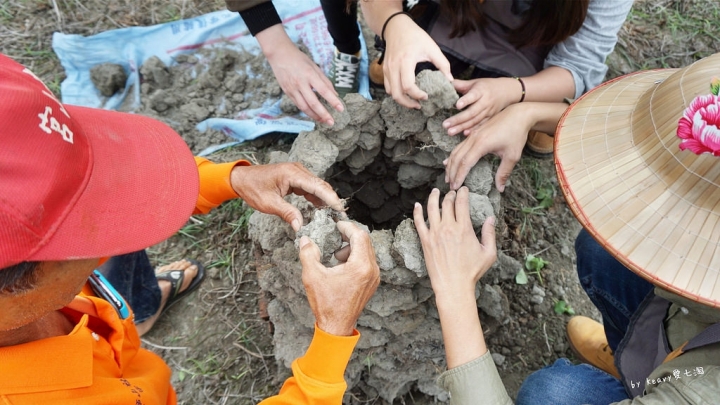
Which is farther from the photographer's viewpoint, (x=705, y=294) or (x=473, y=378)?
(x=473, y=378)

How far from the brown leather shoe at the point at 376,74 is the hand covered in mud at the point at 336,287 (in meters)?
1.86

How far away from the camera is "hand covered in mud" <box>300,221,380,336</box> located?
55.6 inches

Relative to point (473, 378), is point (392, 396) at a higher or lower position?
lower

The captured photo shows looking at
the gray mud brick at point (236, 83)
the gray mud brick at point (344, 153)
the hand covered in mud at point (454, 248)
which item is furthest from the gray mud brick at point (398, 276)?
the gray mud brick at point (236, 83)

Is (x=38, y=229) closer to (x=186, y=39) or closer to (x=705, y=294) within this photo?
(x=705, y=294)

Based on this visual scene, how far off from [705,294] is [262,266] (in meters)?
1.53

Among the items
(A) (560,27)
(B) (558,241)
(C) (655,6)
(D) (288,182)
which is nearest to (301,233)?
(D) (288,182)

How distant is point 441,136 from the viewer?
1.86 metres

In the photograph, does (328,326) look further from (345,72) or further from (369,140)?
(345,72)

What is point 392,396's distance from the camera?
223 centimetres

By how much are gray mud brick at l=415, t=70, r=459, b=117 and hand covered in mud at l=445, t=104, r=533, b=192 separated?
165mm

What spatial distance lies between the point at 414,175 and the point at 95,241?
1445 millimetres

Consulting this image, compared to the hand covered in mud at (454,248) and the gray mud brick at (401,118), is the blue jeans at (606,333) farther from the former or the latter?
the gray mud brick at (401,118)

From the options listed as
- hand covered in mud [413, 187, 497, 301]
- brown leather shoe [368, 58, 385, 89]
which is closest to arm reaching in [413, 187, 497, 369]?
hand covered in mud [413, 187, 497, 301]
